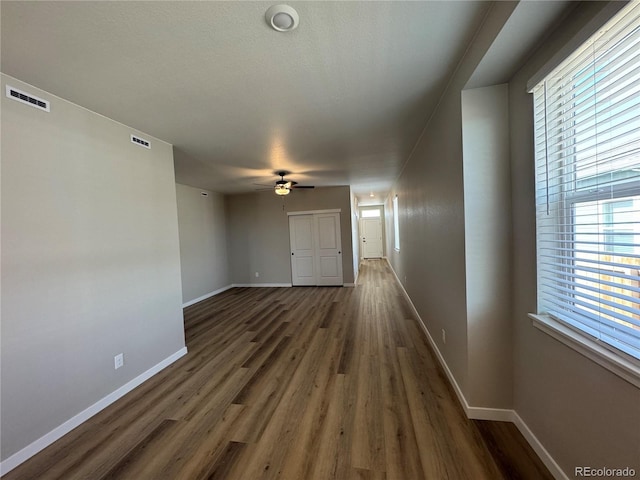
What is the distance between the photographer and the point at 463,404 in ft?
5.90

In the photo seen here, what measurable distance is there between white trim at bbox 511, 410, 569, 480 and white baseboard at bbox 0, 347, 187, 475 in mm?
3228

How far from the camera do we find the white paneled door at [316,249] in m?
6.21

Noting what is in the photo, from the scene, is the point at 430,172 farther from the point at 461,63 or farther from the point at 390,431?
the point at 390,431

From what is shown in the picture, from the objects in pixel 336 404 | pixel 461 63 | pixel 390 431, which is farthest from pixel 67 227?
pixel 461 63

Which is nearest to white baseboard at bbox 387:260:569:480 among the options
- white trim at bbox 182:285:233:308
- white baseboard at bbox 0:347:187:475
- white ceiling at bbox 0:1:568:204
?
white ceiling at bbox 0:1:568:204

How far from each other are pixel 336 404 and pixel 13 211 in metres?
2.67

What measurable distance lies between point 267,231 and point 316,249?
1.46 metres

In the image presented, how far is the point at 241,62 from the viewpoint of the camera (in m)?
1.51

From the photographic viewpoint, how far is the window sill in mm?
903

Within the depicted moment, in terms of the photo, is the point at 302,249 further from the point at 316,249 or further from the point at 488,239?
the point at 488,239

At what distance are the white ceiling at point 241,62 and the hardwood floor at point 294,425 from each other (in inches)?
98.1

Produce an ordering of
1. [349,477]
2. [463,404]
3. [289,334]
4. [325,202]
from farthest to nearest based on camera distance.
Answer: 1. [325,202]
2. [289,334]
3. [463,404]
4. [349,477]

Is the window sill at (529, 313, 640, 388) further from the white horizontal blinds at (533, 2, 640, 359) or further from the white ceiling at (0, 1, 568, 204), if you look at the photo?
the white ceiling at (0, 1, 568, 204)

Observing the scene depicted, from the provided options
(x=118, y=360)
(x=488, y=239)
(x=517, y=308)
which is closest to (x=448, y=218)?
(x=488, y=239)
